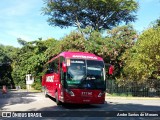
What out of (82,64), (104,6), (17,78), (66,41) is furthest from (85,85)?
(17,78)

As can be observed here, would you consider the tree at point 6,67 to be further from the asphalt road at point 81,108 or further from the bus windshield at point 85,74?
the bus windshield at point 85,74

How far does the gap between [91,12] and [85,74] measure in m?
38.1

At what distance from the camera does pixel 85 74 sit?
21953 millimetres

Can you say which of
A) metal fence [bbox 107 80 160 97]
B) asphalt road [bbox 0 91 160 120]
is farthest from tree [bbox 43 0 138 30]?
asphalt road [bbox 0 91 160 120]

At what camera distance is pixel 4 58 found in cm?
8162

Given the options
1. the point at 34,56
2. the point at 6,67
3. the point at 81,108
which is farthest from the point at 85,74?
the point at 6,67

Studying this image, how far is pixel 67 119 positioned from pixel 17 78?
5702 centimetres

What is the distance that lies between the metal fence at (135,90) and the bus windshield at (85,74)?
19896 millimetres

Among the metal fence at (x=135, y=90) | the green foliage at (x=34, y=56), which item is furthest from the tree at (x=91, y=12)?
the metal fence at (x=135, y=90)

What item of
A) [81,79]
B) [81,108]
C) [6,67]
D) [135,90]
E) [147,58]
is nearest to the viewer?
[81,79]

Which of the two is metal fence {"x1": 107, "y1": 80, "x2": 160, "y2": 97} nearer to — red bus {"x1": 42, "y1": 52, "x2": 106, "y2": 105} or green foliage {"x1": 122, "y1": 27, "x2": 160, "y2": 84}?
green foliage {"x1": 122, "y1": 27, "x2": 160, "y2": 84}

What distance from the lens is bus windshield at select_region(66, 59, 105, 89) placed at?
21750 mm

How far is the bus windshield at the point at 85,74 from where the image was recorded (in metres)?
21.8

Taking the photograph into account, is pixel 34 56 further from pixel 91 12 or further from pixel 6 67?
pixel 6 67
